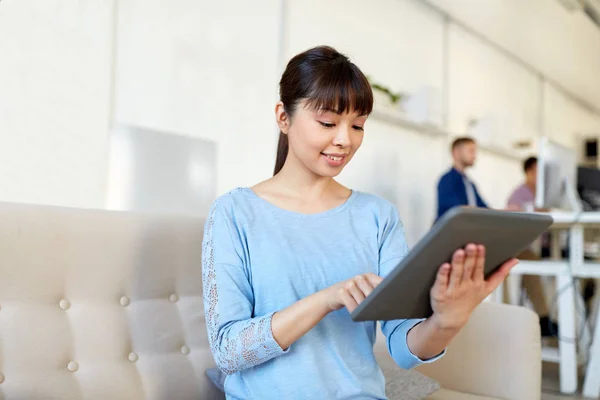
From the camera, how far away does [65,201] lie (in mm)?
2412

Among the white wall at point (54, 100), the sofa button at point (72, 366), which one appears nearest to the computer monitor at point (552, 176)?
the white wall at point (54, 100)

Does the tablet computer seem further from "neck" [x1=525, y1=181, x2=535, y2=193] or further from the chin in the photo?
"neck" [x1=525, y1=181, x2=535, y2=193]

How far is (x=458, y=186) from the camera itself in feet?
14.0

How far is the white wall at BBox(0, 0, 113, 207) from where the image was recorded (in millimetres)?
2227

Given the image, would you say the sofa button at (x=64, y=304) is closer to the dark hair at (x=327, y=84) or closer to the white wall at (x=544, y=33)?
the dark hair at (x=327, y=84)

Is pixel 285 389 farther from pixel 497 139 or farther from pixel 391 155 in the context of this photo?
pixel 497 139

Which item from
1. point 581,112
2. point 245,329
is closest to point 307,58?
point 245,329

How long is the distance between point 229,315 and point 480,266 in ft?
1.44

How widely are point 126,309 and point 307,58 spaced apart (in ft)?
2.24

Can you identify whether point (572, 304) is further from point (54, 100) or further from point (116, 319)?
point (54, 100)

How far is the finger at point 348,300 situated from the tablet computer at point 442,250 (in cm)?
5

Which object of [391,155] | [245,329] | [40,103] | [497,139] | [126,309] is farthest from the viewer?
[497,139]

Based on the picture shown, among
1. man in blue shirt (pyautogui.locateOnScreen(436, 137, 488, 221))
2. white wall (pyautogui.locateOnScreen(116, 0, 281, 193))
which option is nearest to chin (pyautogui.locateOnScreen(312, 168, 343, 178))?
white wall (pyautogui.locateOnScreen(116, 0, 281, 193))

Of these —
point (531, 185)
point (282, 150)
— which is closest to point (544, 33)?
point (531, 185)
